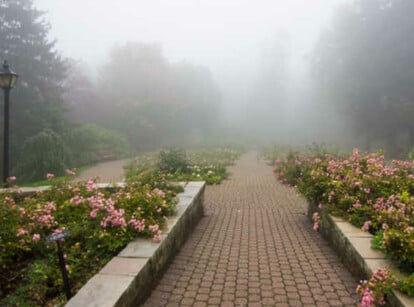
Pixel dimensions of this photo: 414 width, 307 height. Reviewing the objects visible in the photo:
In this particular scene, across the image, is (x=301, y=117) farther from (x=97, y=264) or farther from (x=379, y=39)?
(x=97, y=264)

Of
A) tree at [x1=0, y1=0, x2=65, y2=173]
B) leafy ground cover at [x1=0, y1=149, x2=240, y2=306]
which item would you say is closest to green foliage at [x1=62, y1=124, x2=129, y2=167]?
tree at [x1=0, y1=0, x2=65, y2=173]

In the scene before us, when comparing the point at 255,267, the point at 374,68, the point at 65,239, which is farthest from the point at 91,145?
the point at 255,267

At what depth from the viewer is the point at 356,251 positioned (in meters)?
2.98

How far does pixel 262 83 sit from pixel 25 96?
3002 centimetres

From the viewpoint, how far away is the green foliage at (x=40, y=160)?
12.1 meters

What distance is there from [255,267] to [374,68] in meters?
18.2

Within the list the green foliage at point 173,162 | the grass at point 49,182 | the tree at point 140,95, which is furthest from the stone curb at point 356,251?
the tree at point 140,95

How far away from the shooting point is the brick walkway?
2.73m

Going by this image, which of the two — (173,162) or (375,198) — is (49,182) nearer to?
(173,162)

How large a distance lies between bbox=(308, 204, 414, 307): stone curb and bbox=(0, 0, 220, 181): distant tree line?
11.0m

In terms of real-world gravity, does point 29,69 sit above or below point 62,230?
above

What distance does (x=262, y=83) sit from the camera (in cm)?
4131

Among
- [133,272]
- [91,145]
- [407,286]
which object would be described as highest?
[407,286]

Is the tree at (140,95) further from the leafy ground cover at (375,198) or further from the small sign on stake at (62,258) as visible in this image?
the small sign on stake at (62,258)
